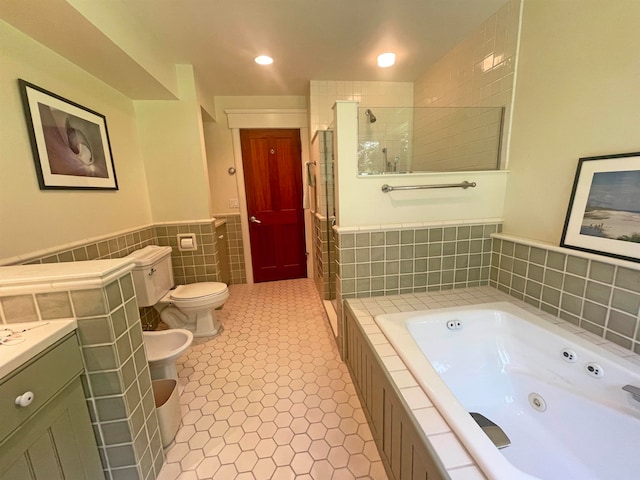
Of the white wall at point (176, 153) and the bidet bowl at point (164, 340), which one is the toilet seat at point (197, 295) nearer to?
the bidet bowl at point (164, 340)

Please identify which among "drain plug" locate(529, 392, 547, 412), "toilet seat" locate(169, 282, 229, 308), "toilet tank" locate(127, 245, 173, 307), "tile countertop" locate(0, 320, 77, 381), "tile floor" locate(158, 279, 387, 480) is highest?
A: "tile countertop" locate(0, 320, 77, 381)

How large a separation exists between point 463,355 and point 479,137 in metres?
1.50

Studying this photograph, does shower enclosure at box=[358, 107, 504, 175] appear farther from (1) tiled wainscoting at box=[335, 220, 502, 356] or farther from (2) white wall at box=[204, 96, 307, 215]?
(2) white wall at box=[204, 96, 307, 215]

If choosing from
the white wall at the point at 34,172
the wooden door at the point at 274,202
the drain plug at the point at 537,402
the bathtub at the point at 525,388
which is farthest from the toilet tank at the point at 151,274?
the drain plug at the point at 537,402

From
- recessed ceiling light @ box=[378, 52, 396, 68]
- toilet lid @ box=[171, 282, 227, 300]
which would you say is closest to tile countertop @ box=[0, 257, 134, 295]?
toilet lid @ box=[171, 282, 227, 300]

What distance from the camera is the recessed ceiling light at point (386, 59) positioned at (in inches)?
89.2

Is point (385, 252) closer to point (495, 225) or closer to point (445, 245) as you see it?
point (445, 245)

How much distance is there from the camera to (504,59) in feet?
5.56

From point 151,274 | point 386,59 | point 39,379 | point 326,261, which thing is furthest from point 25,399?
point 386,59

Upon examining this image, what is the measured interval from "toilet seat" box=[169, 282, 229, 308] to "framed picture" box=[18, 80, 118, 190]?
94cm

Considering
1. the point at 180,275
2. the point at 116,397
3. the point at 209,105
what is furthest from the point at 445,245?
the point at 209,105

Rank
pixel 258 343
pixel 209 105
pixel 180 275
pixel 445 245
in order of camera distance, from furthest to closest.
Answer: pixel 209 105 < pixel 180 275 < pixel 258 343 < pixel 445 245

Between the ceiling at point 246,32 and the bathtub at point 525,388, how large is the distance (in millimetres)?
1911

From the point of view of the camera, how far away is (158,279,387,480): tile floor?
3.96 feet
